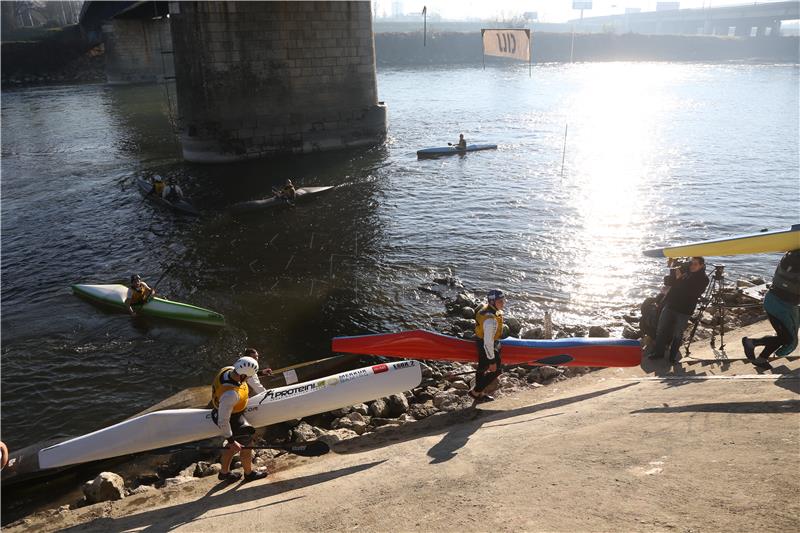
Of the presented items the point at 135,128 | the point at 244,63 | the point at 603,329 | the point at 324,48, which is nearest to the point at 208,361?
the point at 603,329

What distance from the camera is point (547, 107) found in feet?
155

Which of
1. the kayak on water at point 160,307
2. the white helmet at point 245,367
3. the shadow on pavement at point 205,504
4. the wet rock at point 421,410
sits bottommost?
the wet rock at point 421,410

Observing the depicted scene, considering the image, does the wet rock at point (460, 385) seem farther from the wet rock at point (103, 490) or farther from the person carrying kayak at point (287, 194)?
the person carrying kayak at point (287, 194)

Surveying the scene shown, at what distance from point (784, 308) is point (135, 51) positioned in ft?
234

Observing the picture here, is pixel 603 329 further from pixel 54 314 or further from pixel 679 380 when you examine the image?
pixel 54 314

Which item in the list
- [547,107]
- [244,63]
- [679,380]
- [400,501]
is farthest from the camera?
[547,107]

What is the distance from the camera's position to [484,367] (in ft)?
29.3

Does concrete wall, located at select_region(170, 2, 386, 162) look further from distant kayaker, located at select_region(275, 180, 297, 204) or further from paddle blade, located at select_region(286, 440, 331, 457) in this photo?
paddle blade, located at select_region(286, 440, 331, 457)

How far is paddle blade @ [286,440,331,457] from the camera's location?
768cm

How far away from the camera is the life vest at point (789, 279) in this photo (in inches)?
313

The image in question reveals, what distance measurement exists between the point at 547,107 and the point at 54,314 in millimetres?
41177

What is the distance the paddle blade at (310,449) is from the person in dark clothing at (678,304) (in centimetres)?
570

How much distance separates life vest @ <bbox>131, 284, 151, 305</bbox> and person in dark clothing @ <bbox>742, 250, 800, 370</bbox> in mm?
11937

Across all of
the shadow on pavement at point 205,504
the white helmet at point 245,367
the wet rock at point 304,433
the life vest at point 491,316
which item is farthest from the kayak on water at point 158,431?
the life vest at point 491,316
